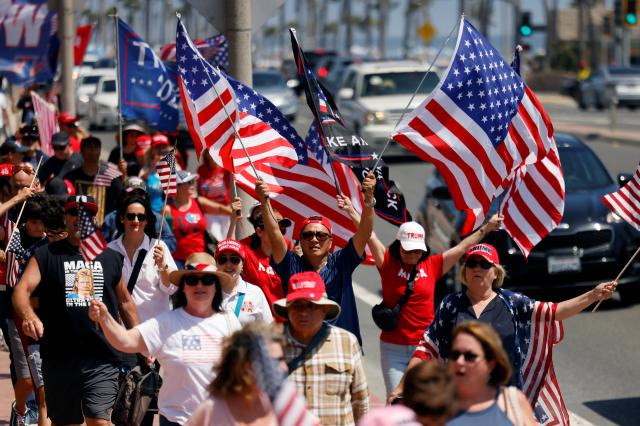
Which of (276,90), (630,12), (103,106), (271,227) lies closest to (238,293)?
(271,227)

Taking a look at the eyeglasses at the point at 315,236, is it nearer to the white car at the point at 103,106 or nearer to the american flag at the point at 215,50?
the american flag at the point at 215,50

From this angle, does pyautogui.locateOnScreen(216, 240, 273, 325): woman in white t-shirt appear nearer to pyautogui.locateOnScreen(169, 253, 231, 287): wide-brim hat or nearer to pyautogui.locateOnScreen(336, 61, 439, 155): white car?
pyautogui.locateOnScreen(169, 253, 231, 287): wide-brim hat

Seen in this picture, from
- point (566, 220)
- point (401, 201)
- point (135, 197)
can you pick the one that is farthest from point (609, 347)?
point (135, 197)

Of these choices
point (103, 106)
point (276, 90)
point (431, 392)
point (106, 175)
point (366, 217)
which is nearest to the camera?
point (431, 392)

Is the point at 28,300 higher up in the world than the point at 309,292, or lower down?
lower down

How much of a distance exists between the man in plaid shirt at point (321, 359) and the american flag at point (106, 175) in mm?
6095

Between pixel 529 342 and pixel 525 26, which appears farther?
pixel 525 26

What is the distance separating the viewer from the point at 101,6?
146 m

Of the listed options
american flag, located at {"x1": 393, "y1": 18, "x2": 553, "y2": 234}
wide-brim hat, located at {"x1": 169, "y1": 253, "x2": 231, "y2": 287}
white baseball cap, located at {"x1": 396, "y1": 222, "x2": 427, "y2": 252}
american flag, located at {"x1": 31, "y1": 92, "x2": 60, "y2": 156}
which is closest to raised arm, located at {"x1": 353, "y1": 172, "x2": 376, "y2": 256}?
white baseball cap, located at {"x1": 396, "y1": 222, "x2": 427, "y2": 252}

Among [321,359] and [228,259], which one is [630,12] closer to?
[228,259]

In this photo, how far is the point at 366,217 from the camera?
26.0 ft

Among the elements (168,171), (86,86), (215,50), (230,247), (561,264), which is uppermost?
(215,50)

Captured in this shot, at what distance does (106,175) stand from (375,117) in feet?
55.0

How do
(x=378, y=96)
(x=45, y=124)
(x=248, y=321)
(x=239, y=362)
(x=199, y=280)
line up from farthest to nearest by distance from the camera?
(x=378, y=96), (x=45, y=124), (x=199, y=280), (x=248, y=321), (x=239, y=362)
